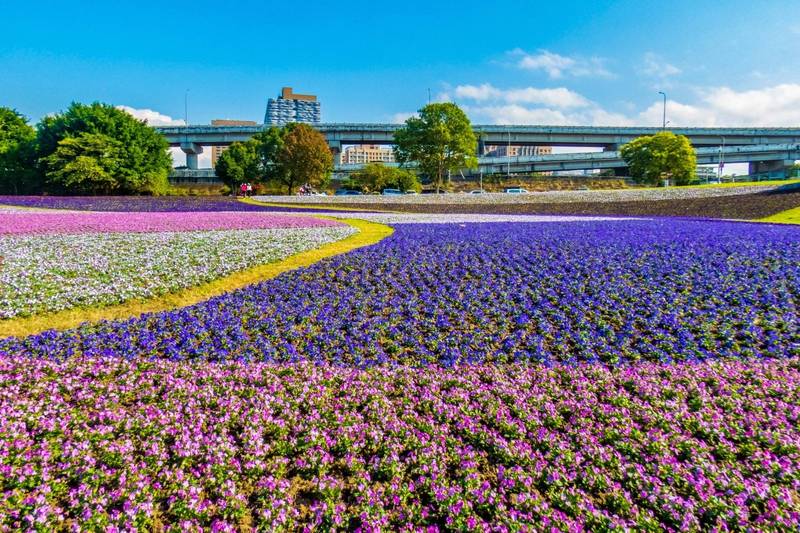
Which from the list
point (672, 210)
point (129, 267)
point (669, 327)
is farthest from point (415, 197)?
point (669, 327)

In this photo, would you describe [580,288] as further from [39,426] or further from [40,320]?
[40,320]

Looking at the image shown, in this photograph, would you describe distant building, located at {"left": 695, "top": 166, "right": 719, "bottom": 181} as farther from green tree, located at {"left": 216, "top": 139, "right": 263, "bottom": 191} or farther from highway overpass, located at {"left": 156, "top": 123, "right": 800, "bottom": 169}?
green tree, located at {"left": 216, "top": 139, "right": 263, "bottom": 191}

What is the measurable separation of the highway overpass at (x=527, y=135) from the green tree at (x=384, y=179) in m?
21.1

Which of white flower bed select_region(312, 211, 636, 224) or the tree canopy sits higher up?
the tree canopy

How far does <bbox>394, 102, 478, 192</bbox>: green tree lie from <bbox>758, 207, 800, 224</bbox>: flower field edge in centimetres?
4062

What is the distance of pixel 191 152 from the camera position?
9688cm

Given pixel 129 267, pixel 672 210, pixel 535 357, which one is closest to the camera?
pixel 535 357

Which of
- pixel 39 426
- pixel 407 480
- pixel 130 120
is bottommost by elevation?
pixel 407 480

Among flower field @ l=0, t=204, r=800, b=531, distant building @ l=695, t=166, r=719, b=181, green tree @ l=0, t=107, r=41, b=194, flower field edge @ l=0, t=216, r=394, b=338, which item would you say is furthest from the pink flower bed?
distant building @ l=695, t=166, r=719, b=181

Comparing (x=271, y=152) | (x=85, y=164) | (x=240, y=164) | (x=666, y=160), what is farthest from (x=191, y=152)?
(x=666, y=160)

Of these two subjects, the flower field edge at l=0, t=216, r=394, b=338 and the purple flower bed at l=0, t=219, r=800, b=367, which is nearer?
the purple flower bed at l=0, t=219, r=800, b=367

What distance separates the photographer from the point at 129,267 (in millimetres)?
11297

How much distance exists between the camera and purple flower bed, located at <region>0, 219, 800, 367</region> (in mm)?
6695

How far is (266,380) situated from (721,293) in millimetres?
9454
